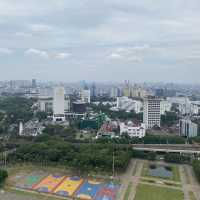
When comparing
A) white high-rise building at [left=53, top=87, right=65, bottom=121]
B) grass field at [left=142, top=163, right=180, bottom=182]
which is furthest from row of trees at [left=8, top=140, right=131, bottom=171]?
white high-rise building at [left=53, top=87, right=65, bottom=121]

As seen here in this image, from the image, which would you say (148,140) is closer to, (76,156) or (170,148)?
(170,148)

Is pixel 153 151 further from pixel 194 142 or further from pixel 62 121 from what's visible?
pixel 62 121

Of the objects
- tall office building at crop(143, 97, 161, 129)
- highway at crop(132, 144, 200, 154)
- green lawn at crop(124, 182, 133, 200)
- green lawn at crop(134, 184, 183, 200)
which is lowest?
green lawn at crop(134, 184, 183, 200)

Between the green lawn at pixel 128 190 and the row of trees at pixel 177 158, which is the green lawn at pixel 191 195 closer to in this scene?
the green lawn at pixel 128 190

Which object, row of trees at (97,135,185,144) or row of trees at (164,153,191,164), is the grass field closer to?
row of trees at (164,153,191,164)

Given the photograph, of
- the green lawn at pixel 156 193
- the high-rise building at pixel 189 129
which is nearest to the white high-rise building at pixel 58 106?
the high-rise building at pixel 189 129
